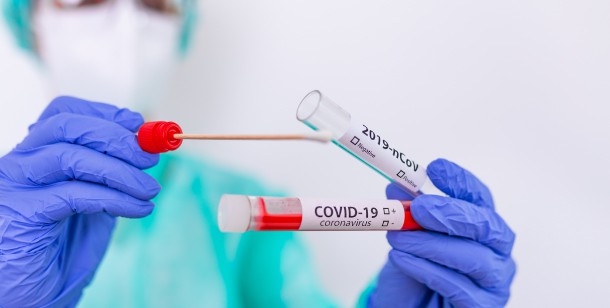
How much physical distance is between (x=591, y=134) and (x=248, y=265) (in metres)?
1.06

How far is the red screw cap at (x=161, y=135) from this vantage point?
944 millimetres

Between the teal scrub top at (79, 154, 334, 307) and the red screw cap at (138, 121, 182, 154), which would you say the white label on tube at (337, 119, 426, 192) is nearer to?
the red screw cap at (138, 121, 182, 154)

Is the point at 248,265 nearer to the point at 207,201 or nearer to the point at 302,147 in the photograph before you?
the point at 207,201

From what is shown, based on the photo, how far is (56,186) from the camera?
1.03m

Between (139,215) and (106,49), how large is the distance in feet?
2.44

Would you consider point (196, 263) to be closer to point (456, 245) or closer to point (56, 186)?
point (56, 186)

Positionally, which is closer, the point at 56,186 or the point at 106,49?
the point at 56,186

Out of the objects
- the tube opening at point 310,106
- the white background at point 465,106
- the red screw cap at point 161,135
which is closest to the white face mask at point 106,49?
the white background at point 465,106

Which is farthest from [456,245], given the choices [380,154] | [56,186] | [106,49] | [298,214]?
[106,49]

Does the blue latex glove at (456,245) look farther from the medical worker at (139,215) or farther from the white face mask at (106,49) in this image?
the white face mask at (106,49)

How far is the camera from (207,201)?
1772mm

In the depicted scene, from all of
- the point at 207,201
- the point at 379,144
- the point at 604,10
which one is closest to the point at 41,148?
the point at 379,144

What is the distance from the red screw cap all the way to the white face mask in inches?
27.4

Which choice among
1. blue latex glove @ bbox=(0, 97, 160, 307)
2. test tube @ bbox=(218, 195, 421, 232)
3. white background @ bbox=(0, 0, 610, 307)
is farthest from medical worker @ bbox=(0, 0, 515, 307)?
white background @ bbox=(0, 0, 610, 307)
